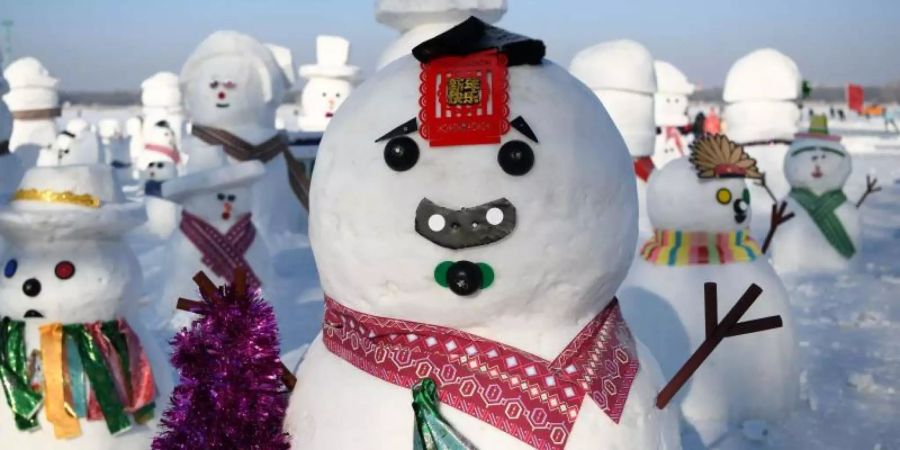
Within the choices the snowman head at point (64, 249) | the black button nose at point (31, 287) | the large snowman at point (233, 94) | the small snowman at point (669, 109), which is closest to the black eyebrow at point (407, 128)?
the snowman head at point (64, 249)

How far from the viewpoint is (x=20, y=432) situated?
10.8 feet

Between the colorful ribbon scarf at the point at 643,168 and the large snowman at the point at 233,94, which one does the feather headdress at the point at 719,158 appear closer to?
the colorful ribbon scarf at the point at 643,168

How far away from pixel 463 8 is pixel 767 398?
2.97 meters

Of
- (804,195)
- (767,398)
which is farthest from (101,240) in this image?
(804,195)

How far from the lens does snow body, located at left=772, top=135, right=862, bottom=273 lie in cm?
771

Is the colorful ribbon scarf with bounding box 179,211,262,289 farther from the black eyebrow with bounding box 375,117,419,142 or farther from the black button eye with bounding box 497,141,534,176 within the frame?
the black button eye with bounding box 497,141,534,176

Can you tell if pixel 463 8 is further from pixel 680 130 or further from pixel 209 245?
pixel 680 130

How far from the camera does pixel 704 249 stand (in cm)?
430

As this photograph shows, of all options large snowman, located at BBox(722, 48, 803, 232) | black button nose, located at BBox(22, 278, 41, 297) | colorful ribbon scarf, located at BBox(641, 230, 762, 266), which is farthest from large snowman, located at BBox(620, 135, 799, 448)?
large snowman, located at BBox(722, 48, 803, 232)

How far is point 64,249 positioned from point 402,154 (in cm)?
208

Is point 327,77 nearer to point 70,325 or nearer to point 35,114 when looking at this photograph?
point 35,114

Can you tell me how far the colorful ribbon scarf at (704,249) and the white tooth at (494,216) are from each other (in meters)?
2.59

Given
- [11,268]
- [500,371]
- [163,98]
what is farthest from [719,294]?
[163,98]

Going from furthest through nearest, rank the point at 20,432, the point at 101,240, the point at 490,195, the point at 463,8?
the point at 463,8, the point at 101,240, the point at 20,432, the point at 490,195
